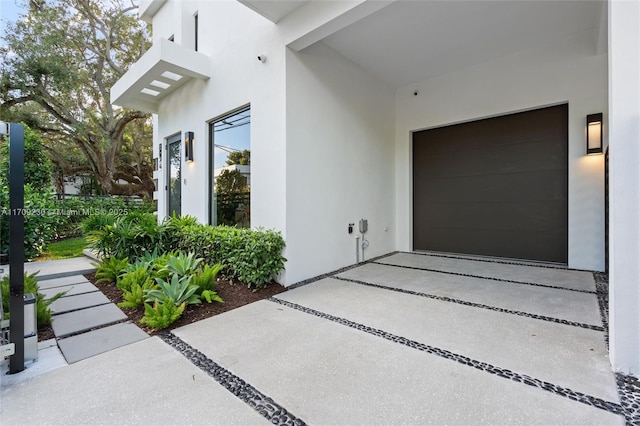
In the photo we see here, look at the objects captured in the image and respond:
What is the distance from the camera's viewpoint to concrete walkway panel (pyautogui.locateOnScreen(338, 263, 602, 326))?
2.98 meters

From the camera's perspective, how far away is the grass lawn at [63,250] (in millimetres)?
5894

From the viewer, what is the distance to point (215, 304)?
3.34 meters

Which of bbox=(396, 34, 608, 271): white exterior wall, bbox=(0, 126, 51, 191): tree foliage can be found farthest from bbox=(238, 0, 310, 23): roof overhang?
bbox=(0, 126, 51, 191): tree foliage

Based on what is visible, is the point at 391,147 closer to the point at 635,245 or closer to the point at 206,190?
the point at 206,190

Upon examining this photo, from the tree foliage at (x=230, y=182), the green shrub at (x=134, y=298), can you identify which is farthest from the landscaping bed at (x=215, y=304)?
the tree foliage at (x=230, y=182)

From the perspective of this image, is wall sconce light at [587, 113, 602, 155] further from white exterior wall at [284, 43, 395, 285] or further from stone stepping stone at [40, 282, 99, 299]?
stone stepping stone at [40, 282, 99, 299]

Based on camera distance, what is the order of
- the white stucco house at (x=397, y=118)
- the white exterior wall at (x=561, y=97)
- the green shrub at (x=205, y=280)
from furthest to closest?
the white exterior wall at (x=561, y=97) → the white stucco house at (x=397, y=118) → the green shrub at (x=205, y=280)

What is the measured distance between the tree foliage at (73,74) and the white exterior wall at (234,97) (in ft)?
18.1

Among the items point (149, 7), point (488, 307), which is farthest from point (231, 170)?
point (149, 7)

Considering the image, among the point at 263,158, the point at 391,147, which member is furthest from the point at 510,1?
the point at 263,158

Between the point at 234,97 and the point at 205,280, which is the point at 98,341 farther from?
the point at 234,97

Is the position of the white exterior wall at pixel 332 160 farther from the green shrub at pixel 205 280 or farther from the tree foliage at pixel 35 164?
the tree foliage at pixel 35 164

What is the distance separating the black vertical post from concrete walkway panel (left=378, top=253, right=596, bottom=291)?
4.81 metres

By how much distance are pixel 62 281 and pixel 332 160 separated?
14.4ft
